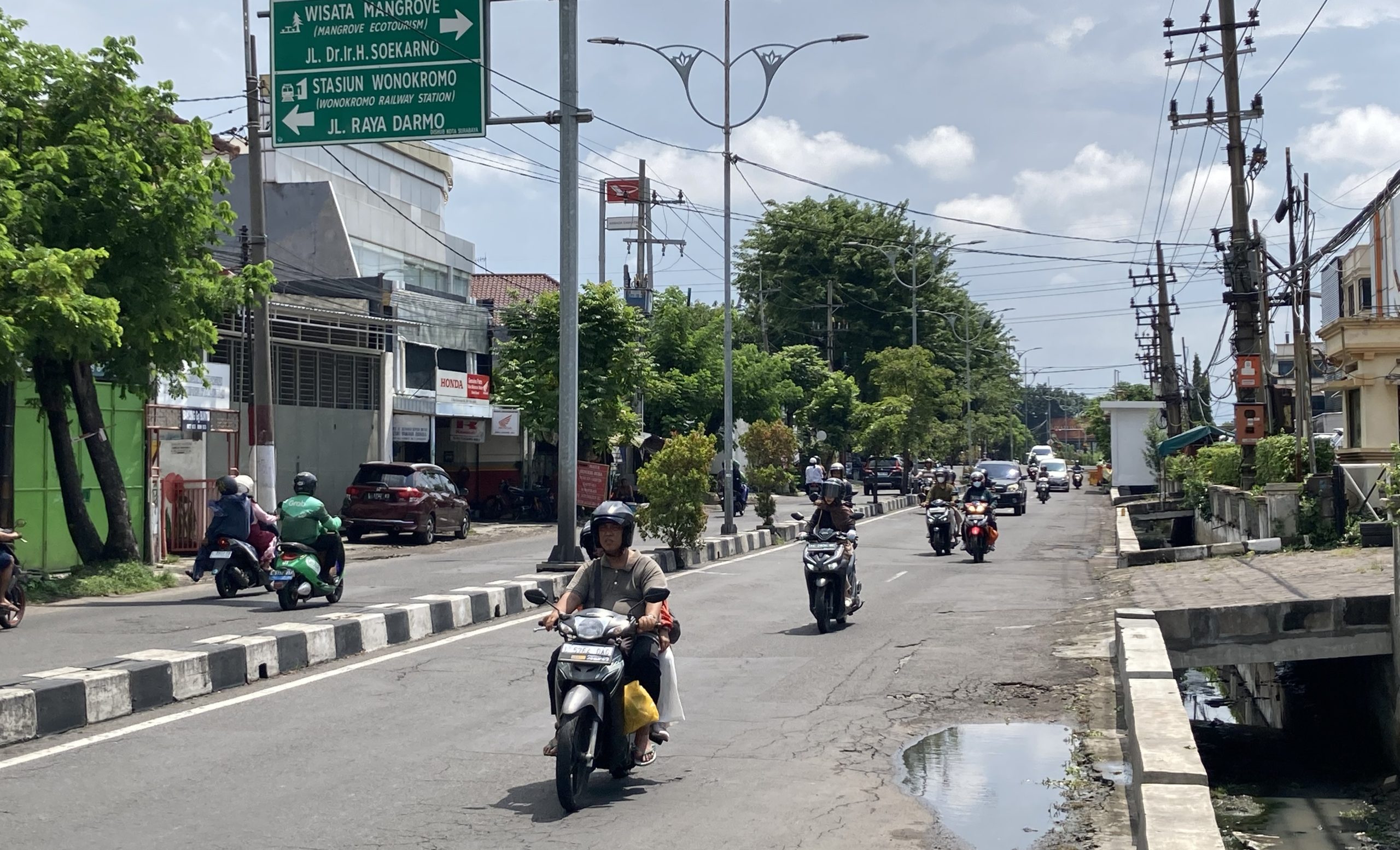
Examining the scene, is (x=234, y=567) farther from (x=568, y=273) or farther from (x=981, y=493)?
Answer: (x=981, y=493)

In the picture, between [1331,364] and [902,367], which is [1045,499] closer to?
[902,367]

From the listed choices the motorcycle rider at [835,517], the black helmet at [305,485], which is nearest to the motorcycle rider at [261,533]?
the black helmet at [305,485]

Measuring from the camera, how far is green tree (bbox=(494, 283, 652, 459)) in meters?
35.3

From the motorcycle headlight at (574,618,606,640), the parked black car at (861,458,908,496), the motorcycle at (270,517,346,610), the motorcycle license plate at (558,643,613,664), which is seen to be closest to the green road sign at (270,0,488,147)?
the motorcycle at (270,517,346,610)

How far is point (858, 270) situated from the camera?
228 ft

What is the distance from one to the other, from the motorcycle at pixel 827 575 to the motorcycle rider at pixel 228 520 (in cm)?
664

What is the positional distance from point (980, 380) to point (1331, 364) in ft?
168

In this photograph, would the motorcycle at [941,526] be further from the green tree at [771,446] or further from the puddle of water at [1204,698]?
the green tree at [771,446]

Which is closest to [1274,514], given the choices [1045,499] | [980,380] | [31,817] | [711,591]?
Result: [711,591]

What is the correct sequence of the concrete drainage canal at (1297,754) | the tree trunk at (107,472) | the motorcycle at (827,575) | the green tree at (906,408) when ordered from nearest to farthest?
the concrete drainage canal at (1297,754) → the motorcycle at (827,575) → the tree trunk at (107,472) → the green tree at (906,408)

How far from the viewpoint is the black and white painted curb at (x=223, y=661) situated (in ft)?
28.0

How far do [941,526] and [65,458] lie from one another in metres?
14.1

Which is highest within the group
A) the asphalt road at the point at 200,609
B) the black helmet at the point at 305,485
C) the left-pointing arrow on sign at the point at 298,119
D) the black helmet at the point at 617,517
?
the left-pointing arrow on sign at the point at 298,119

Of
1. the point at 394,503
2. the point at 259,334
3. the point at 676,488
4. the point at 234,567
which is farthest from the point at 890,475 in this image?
the point at 234,567
